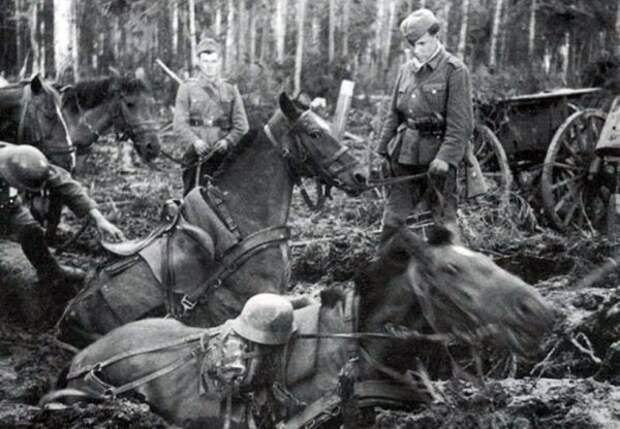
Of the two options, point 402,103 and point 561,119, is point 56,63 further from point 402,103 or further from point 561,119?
point 561,119

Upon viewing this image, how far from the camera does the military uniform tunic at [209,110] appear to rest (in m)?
7.14

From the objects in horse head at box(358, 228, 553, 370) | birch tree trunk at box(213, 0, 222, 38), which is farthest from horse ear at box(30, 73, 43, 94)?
horse head at box(358, 228, 553, 370)

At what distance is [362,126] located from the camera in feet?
31.7

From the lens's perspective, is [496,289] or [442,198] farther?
[442,198]

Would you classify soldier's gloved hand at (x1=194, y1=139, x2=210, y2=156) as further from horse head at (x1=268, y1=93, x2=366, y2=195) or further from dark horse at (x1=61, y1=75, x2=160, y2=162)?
horse head at (x1=268, y1=93, x2=366, y2=195)

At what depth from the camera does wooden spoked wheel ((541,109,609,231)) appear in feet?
24.2

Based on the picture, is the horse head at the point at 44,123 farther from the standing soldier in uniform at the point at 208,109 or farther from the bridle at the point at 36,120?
the standing soldier in uniform at the point at 208,109

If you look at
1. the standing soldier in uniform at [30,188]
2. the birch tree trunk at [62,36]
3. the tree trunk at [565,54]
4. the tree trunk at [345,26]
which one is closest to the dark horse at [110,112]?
the birch tree trunk at [62,36]

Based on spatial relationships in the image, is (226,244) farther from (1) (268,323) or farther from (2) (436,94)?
(2) (436,94)

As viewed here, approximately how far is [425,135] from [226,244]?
5.77 ft

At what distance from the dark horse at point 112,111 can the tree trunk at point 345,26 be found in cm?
211

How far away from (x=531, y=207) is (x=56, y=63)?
5022 millimetres

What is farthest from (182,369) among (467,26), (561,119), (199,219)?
(561,119)

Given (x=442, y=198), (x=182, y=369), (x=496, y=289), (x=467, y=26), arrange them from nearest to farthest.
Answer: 1. (x=496, y=289)
2. (x=182, y=369)
3. (x=442, y=198)
4. (x=467, y=26)
